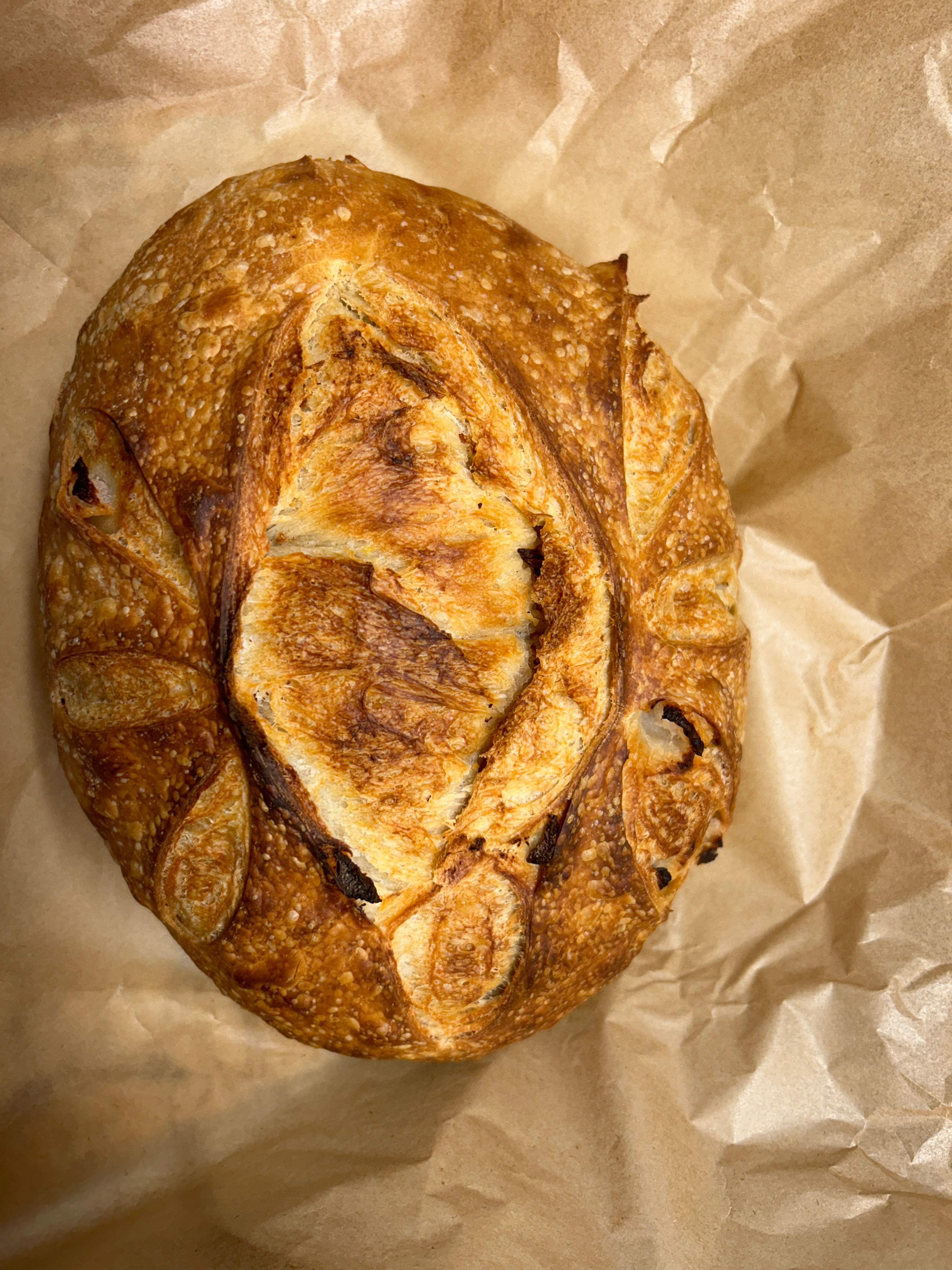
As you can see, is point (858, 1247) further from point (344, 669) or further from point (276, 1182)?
point (344, 669)

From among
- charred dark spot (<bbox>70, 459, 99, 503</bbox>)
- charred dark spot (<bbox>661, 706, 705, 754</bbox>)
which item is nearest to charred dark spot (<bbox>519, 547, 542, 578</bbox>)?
charred dark spot (<bbox>661, 706, 705, 754</bbox>)

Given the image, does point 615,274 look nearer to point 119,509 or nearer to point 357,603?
point 357,603

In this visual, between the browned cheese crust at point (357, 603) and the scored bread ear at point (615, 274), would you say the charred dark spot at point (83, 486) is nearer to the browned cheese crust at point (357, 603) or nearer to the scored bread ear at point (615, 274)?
the browned cheese crust at point (357, 603)

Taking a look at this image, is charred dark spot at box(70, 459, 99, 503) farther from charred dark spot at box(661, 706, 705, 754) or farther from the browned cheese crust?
charred dark spot at box(661, 706, 705, 754)

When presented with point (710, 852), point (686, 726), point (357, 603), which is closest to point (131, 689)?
point (357, 603)

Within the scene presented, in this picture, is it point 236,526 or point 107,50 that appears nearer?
point 236,526

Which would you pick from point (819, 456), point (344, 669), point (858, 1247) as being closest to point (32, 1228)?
point (344, 669)

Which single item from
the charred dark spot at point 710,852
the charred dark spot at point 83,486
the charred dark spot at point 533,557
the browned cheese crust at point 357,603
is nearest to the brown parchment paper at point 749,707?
the charred dark spot at point 710,852
